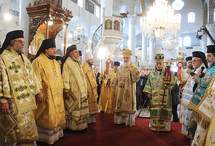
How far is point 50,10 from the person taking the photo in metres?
6.06

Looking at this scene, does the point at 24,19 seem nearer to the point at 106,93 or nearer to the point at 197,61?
the point at 106,93

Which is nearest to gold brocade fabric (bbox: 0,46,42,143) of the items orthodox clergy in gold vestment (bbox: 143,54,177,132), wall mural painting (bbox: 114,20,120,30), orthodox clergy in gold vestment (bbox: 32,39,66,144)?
orthodox clergy in gold vestment (bbox: 32,39,66,144)

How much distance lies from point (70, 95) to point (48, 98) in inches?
29.2

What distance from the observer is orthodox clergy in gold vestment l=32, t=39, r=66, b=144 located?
3.21 meters

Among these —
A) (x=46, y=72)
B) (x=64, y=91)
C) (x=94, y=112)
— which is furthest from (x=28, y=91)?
(x=94, y=112)

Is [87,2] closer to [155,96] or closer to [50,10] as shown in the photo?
[50,10]

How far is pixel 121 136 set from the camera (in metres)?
3.91

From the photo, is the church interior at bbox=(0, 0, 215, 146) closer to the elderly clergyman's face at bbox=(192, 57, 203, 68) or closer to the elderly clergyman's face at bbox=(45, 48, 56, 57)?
the elderly clergyman's face at bbox=(192, 57, 203, 68)

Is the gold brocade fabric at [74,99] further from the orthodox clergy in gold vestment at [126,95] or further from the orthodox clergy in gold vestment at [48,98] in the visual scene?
the orthodox clergy in gold vestment at [126,95]

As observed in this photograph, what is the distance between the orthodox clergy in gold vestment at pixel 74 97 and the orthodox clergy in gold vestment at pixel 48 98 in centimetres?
36

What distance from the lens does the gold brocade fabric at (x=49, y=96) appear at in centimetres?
Result: 320

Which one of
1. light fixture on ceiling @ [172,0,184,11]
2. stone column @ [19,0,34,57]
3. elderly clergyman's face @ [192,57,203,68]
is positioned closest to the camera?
elderly clergyman's face @ [192,57,203,68]

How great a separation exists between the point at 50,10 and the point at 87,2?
15.6 metres

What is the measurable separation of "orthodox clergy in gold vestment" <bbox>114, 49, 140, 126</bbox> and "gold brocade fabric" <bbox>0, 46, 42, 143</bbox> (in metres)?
2.48
